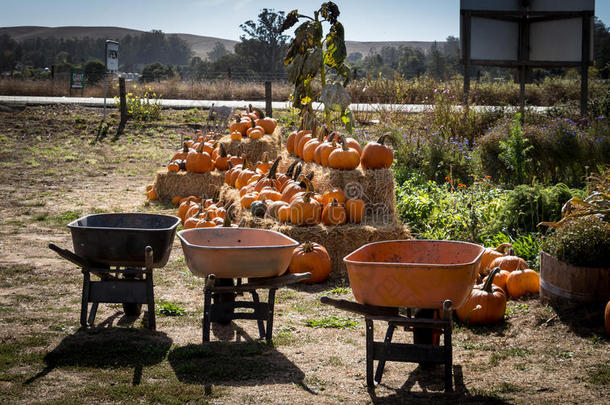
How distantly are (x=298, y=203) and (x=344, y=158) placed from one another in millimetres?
888

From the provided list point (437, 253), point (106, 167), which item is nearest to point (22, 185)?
point (106, 167)

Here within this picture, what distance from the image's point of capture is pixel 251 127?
11.4 metres

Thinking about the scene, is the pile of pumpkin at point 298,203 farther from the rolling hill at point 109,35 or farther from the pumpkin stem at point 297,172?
the rolling hill at point 109,35

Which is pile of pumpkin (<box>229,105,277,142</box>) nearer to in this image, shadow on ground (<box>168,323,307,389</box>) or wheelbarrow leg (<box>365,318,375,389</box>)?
shadow on ground (<box>168,323,307,389</box>)

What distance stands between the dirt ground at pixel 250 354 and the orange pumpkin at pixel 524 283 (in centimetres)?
8

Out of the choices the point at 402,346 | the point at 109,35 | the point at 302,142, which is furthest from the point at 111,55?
the point at 109,35

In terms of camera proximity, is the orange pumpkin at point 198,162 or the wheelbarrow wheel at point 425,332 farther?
the orange pumpkin at point 198,162

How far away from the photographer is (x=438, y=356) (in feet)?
11.7

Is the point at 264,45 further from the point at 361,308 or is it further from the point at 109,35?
the point at 109,35

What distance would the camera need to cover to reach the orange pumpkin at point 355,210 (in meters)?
6.56

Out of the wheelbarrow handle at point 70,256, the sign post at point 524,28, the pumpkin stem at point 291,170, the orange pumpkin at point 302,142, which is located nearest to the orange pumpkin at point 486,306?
the wheelbarrow handle at point 70,256

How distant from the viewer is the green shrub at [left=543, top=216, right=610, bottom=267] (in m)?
4.38

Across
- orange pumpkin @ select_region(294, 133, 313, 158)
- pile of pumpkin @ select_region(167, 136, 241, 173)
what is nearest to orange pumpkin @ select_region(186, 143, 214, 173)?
pile of pumpkin @ select_region(167, 136, 241, 173)

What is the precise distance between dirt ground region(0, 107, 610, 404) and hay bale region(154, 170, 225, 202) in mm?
3587
